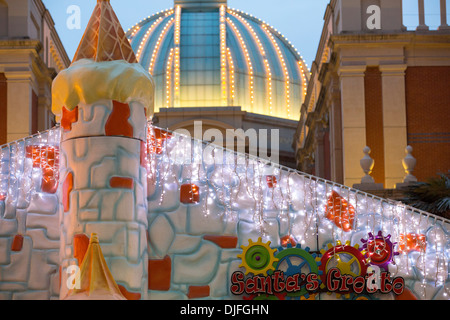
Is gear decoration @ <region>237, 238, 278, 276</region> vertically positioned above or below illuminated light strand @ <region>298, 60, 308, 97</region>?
below

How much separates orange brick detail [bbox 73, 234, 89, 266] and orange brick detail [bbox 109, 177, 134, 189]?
1039 mm

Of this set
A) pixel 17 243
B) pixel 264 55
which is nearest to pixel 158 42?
pixel 264 55

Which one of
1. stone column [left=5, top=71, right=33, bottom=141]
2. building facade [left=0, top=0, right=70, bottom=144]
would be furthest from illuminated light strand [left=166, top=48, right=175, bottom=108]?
stone column [left=5, top=71, right=33, bottom=141]

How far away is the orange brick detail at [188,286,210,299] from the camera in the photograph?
1764 centimetres

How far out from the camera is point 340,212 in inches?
722

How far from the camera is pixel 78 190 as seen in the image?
16.4m

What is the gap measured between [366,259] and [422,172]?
13033 mm

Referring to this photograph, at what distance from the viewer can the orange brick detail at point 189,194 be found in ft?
59.3

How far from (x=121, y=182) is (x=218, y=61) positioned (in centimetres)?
3455

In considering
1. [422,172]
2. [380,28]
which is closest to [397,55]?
[380,28]

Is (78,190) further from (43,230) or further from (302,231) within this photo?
(302,231)

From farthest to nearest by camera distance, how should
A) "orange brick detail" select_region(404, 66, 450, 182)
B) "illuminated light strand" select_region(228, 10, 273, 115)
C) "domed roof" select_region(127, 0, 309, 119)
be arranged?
"illuminated light strand" select_region(228, 10, 273, 115) → "domed roof" select_region(127, 0, 309, 119) → "orange brick detail" select_region(404, 66, 450, 182)

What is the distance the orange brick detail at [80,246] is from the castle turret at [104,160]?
2cm

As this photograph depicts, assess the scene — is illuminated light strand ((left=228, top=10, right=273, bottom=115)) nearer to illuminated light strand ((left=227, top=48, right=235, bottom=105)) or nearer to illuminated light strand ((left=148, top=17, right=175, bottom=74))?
illuminated light strand ((left=227, top=48, right=235, bottom=105))
